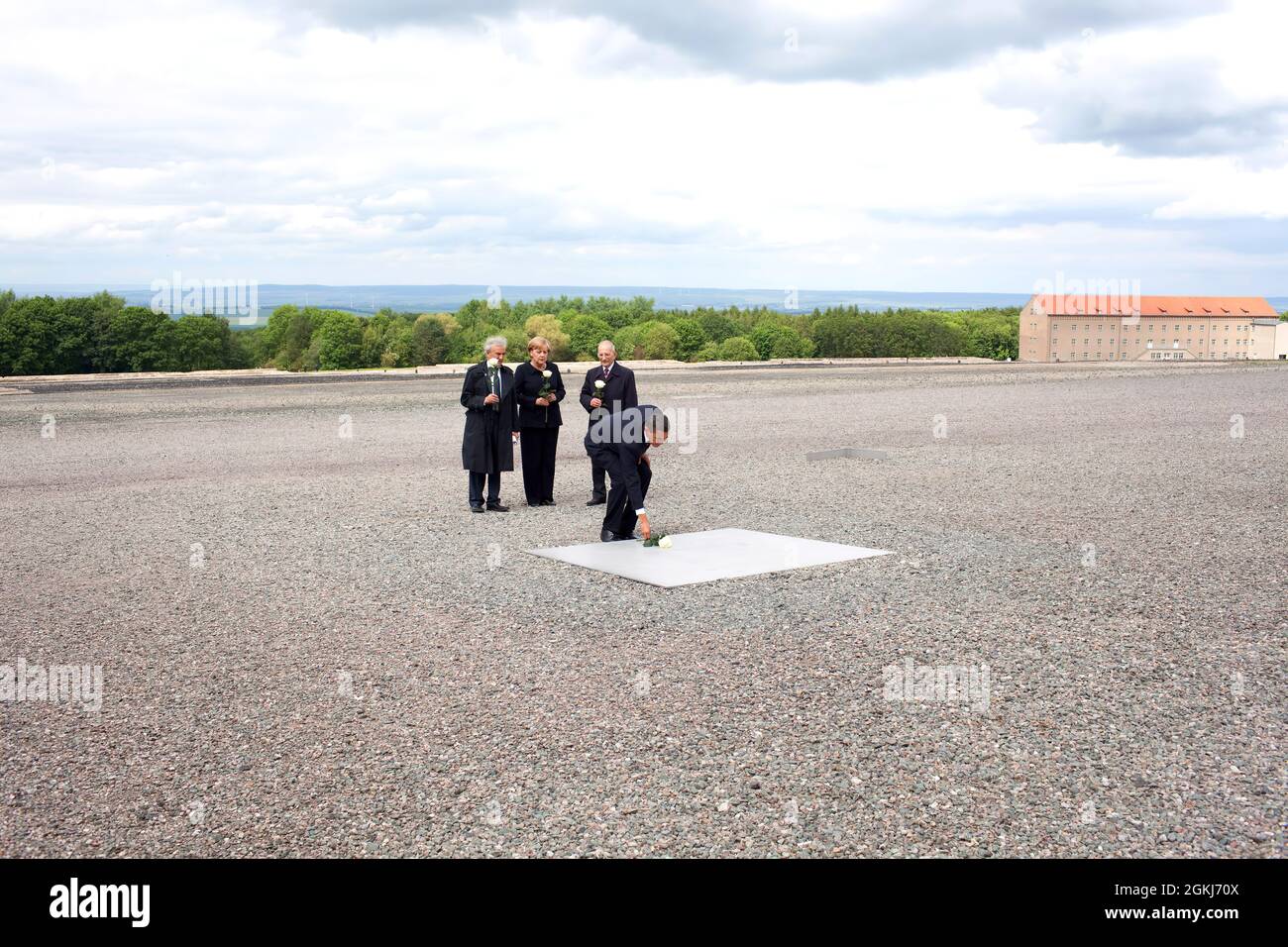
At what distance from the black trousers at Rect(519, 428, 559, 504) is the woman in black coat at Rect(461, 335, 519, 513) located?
0.26 meters

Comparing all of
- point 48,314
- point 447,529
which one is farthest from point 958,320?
point 447,529

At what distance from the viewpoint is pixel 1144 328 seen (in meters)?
138

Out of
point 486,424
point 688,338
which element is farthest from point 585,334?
point 486,424

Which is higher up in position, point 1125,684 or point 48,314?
point 48,314

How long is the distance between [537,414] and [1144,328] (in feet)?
457

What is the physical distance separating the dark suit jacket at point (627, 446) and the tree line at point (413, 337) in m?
70.8

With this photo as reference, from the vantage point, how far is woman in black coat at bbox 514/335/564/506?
13570 millimetres

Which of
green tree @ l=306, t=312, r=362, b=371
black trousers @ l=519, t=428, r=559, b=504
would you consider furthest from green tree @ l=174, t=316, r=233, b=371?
black trousers @ l=519, t=428, r=559, b=504

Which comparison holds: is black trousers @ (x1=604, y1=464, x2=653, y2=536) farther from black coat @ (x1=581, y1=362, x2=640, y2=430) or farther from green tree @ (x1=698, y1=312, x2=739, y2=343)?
green tree @ (x1=698, y1=312, x2=739, y2=343)

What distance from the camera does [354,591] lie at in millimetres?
9242

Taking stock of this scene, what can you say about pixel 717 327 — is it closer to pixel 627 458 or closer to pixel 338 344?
pixel 338 344
